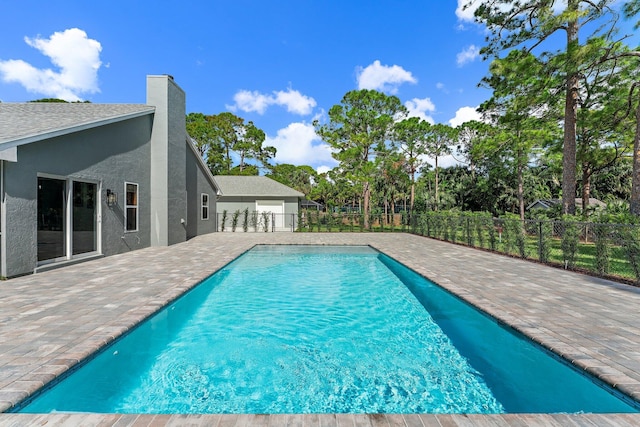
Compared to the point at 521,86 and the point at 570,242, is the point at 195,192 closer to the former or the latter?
the point at 570,242

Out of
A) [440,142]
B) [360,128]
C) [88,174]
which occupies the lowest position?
[88,174]

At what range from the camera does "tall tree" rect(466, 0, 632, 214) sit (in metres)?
10.3

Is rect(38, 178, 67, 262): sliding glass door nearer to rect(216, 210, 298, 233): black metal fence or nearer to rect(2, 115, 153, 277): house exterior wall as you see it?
rect(2, 115, 153, 277): house exterior wall

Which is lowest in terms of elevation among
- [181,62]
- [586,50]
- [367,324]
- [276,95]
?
[367,324]

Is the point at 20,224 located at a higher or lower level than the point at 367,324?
higher

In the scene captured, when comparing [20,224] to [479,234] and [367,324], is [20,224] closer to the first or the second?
[367,324]

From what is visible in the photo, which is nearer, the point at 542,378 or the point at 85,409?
the point at 85,409

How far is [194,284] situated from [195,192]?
10.2m

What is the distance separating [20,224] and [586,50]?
16.0 meters

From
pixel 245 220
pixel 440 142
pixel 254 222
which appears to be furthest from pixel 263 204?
pixel 440 142

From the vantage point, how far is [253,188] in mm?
22641

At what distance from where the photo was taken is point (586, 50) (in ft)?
32.1

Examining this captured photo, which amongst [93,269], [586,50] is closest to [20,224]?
[93,269]

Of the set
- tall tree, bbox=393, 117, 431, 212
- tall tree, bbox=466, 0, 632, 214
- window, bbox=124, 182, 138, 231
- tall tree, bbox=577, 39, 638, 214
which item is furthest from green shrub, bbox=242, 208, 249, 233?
tall tree, bbox=577, 39, 638, 214
